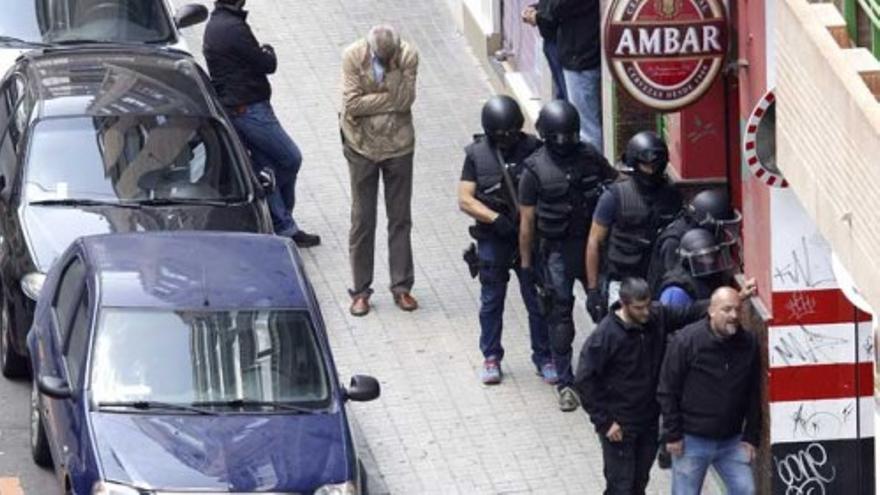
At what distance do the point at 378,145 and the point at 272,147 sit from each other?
1.58 m

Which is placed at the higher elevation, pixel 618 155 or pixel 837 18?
pixel 837 18

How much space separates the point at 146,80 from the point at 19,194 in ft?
5.66

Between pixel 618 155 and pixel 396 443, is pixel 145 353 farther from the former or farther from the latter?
pixel 618 155

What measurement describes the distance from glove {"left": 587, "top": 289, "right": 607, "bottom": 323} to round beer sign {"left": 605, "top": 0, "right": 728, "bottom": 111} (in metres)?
1.45

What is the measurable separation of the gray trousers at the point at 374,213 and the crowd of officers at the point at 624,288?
113 cm

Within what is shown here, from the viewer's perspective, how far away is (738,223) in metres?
15.8

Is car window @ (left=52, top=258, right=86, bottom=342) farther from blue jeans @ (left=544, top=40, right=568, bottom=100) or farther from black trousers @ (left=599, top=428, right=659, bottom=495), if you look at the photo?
blue jeans @ (left=544, top=40, right=568, bottom=100)

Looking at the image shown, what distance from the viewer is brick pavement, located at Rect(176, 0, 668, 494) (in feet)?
53.5

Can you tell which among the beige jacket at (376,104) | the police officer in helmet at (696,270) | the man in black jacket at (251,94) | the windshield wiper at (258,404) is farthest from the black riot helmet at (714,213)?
the man in black jacket at (251,94)

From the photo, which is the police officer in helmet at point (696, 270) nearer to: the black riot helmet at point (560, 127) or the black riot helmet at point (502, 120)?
the black riot helmet at point (560, 127)

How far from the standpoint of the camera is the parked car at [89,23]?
21375 millimetres

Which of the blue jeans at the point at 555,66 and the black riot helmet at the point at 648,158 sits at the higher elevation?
the black riot helmet at the point at 648,158

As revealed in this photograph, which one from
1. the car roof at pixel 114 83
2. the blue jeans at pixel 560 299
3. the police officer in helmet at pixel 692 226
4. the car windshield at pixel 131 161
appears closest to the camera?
the police officer in helmet at pixel 692 226

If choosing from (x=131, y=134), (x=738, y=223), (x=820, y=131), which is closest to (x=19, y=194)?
(x=131, y=134)
